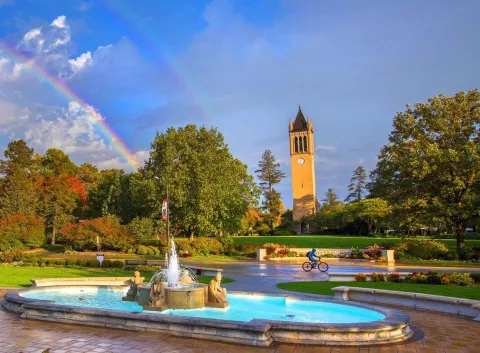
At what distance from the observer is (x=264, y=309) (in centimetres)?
1250

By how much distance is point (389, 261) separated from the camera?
32188 mm

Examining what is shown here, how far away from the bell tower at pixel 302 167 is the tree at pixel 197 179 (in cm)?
4002

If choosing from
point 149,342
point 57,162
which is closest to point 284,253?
point 149,342

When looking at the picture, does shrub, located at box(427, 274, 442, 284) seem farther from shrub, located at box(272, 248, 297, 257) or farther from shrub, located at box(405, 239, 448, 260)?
shrub, located at box(272, 248, 297, 257)

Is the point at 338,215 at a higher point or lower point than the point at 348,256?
higher

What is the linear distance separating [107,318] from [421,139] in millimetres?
33538

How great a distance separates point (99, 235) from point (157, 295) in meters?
34.4

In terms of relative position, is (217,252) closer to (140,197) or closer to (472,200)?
(140,197)

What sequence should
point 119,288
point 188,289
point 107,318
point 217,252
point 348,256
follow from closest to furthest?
point 107,318, point 188,289, point 119,288, point 348,256, point 217,252

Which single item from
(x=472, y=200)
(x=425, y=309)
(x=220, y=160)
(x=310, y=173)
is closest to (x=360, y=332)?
(x=425, y=309)

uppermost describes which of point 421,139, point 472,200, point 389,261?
point 421,139

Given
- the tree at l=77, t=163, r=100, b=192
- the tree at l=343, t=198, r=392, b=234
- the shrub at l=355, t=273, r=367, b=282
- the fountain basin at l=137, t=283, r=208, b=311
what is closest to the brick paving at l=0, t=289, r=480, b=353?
the fountain basin at l=137, t=283, r=208, b=311

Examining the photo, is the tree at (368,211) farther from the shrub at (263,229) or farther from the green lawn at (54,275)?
the green lawn at (54,275)

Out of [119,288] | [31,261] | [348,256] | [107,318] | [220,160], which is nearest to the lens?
[107,318]
